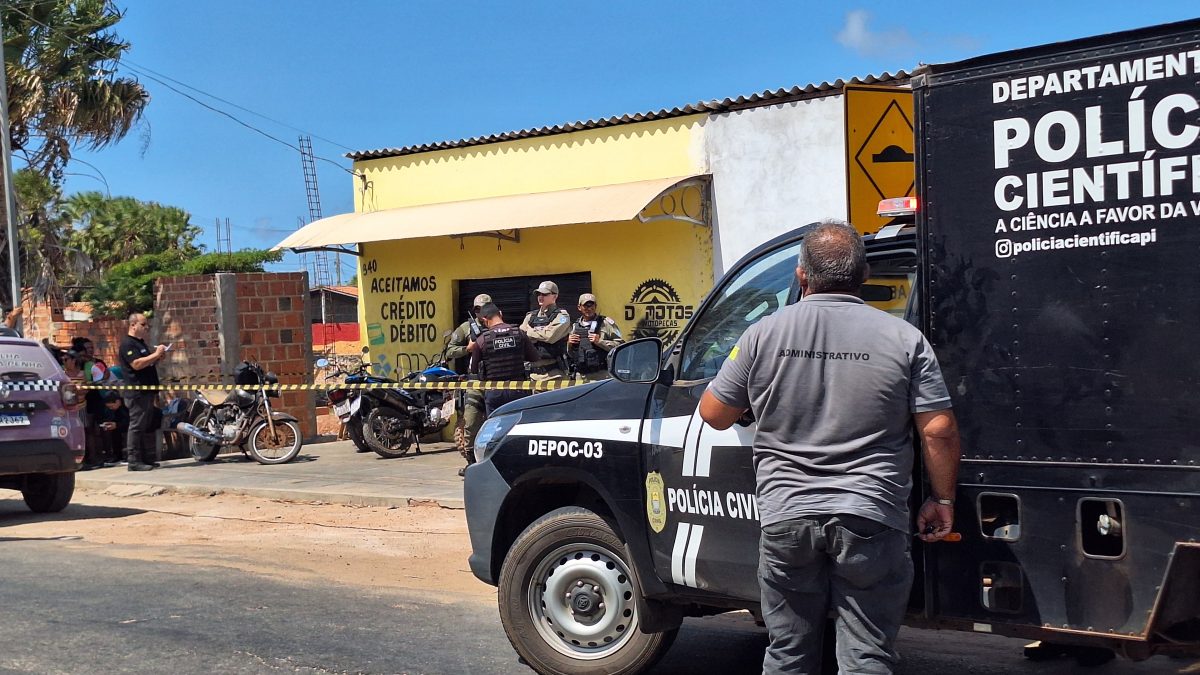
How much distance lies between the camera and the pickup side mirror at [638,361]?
16.3ft

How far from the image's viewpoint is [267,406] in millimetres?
14492

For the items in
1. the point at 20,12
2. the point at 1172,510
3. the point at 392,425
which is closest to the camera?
the point at 1172,510

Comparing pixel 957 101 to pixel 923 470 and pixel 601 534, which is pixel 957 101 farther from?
pixel 601 534

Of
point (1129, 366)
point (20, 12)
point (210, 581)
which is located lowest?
point (210, 581)

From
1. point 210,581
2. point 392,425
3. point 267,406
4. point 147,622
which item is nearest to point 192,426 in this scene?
point 267,406

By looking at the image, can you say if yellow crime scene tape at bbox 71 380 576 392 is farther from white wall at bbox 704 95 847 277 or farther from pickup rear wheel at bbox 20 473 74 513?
white wall at bbox 704 95 847 277

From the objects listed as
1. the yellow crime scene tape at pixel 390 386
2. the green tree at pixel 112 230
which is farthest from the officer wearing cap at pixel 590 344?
the green tree at pixel 112 230

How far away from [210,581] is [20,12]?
1645cm

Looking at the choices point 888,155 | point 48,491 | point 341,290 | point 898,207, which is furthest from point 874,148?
point 341,290

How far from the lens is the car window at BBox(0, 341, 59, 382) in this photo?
1059 cm

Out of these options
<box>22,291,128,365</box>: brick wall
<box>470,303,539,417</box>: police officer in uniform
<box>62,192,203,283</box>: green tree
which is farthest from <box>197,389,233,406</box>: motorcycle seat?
<box>62,192,203,283</box>: green tree

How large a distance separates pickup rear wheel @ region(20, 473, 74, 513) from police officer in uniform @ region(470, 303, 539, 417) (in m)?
4.01

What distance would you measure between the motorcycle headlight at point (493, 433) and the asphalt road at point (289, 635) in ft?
3.31

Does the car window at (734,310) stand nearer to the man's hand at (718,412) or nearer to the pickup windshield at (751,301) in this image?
the pickup windshield at (751,301)
